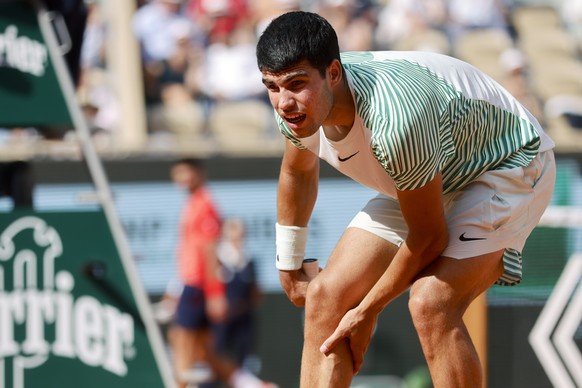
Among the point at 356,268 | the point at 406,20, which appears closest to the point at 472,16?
the point at 406,20

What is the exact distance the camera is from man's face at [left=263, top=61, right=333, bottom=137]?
362 centimetres

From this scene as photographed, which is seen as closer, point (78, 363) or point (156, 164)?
point (78, 363)

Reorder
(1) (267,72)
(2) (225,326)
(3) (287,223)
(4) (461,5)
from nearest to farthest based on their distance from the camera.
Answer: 1. (1) (267,72)
2. (3) (287,223)
3. (2) (225,326)
4. (4) (461,5)

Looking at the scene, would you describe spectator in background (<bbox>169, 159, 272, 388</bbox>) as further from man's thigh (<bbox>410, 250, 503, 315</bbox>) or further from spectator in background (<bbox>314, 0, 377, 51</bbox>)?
man's thigh (<bbox>410, 250, 503, 315</bbox>)

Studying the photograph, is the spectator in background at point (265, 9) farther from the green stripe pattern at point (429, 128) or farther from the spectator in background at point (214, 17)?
the green stripe pattern at point (429, 128)

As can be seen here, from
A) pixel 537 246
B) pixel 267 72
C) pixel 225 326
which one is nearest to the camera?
pixel 267 72

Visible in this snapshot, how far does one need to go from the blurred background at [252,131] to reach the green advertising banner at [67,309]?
194 mm

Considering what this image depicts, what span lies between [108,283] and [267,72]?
95.6 inches

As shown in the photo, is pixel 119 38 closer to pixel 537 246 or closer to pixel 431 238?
pixel 537 246

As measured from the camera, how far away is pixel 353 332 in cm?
411

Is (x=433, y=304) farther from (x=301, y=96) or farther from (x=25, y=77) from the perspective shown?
(x=25, y=77)

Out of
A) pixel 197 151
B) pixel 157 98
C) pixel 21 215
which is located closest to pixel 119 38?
pixel 157 98

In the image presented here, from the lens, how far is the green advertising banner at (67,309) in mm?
5680

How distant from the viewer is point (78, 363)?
224 inches
